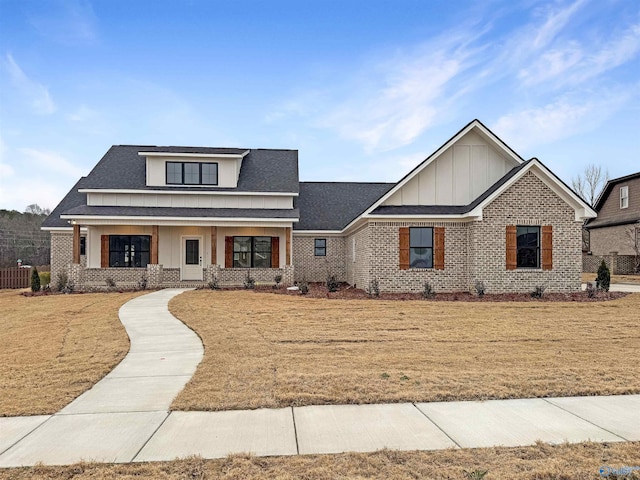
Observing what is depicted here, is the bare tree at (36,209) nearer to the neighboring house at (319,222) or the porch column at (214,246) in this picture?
the neighboring house at (319,222)

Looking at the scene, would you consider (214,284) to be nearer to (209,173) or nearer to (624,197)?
(209,173)

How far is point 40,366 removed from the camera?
23.2ft

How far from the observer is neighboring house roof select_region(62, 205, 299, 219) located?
2035 centimetres

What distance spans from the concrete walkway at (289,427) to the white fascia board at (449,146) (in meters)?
12.3

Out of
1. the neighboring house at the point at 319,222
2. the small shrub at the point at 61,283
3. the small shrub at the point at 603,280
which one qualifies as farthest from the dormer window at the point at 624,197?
the small shrub at the point at 61,283

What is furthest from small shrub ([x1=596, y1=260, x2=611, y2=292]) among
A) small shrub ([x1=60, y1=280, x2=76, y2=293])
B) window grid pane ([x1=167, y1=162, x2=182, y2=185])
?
small shrub ([x1=60, y1=280, x2=76, y2=293])

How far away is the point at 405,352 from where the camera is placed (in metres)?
7.91

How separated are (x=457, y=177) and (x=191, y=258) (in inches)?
526

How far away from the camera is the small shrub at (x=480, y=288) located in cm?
1615

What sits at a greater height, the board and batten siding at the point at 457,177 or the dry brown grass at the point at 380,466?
the board and batten siding at the point at 457,177

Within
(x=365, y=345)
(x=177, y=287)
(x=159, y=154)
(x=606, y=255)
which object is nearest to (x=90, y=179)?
(x=159, y=154)

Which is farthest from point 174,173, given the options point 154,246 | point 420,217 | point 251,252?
point 420,217

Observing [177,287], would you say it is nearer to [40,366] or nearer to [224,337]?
[224,337]

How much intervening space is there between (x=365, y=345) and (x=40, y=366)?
5.56 metres
